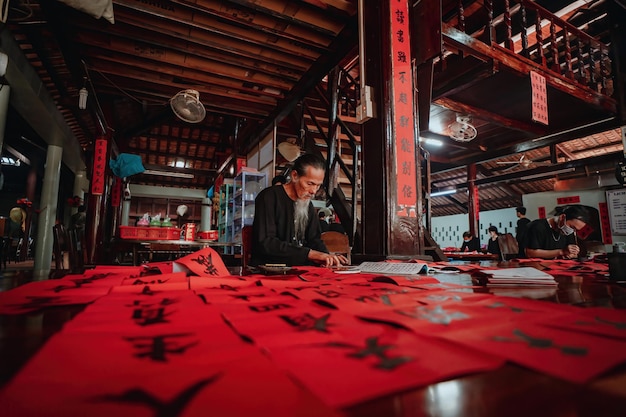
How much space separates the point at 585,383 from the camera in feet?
1.52

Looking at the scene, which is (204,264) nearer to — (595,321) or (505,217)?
(595,321)

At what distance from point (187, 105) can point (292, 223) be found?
3.78 metres

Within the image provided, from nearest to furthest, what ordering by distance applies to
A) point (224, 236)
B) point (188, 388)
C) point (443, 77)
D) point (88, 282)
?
1. point (188, 388)
2. point (88, 282)
3. point (443, 77)
4. point (224, 236)

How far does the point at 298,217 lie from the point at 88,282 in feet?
6.50

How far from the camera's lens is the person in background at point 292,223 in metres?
2.66

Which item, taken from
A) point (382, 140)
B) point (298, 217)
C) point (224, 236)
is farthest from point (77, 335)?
point (224, 236)

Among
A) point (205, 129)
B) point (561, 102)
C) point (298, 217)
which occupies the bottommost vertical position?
point (298, 217)

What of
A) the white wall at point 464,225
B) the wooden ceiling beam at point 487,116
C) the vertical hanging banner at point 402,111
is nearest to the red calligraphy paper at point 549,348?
the vertical hanging banner at point 402,111

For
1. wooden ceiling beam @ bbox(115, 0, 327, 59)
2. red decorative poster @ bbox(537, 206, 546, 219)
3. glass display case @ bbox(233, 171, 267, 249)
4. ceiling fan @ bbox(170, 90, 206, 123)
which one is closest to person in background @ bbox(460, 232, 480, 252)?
red decorative poster @ bbox(537, 206, 546, 219)

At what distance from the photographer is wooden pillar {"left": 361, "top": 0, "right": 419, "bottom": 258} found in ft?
10.7

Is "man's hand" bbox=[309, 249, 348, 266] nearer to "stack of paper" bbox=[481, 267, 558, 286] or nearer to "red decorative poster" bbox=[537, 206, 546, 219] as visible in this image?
"stack of paper" bbox=[481, 267, 558, 286]

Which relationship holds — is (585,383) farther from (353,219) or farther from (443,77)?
(443,77)

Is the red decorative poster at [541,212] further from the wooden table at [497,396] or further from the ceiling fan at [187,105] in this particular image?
the wooden table at [497,396]

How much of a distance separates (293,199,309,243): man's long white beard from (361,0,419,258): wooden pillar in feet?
2.30
